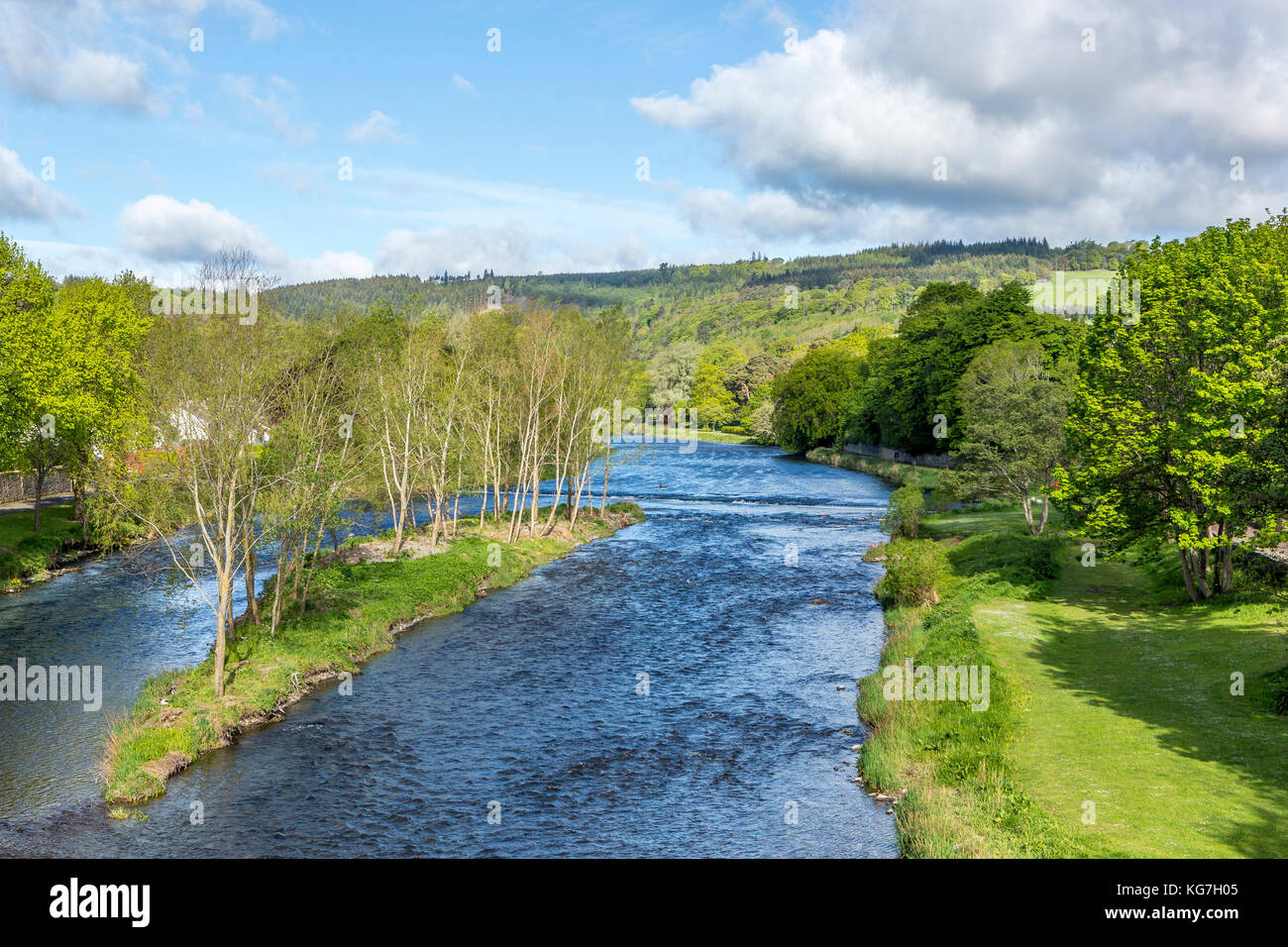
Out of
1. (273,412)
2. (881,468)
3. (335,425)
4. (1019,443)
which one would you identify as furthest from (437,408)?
(881,468)

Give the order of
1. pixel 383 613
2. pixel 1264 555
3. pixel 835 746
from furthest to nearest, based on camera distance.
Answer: pixel 383 613 < pixel 1264 555 < pixel 835 746

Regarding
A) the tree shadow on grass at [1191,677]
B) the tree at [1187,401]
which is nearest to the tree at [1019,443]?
the tree at [1187,401]

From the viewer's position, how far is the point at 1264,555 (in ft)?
129

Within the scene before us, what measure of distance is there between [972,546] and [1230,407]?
21816 millimetres

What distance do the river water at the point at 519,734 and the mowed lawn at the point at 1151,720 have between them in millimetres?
5430

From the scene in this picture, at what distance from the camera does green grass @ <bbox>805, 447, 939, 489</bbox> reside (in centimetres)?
10853

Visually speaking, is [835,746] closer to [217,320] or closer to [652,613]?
[652,613]

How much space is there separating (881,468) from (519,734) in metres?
102

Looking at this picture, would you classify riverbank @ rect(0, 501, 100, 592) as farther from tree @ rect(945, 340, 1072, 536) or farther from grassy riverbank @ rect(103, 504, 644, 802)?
tree @ rect(945, 340, 1072, 536)

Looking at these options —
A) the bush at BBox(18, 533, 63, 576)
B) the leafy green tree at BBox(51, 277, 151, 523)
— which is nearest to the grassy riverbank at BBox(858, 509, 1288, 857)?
the bush at BBox(18, 533, 63, 576)

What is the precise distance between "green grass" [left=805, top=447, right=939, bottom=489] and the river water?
55.3 metres

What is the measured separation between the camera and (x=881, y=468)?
125750 millimetres

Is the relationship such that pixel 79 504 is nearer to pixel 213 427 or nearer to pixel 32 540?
pixel 32 540
